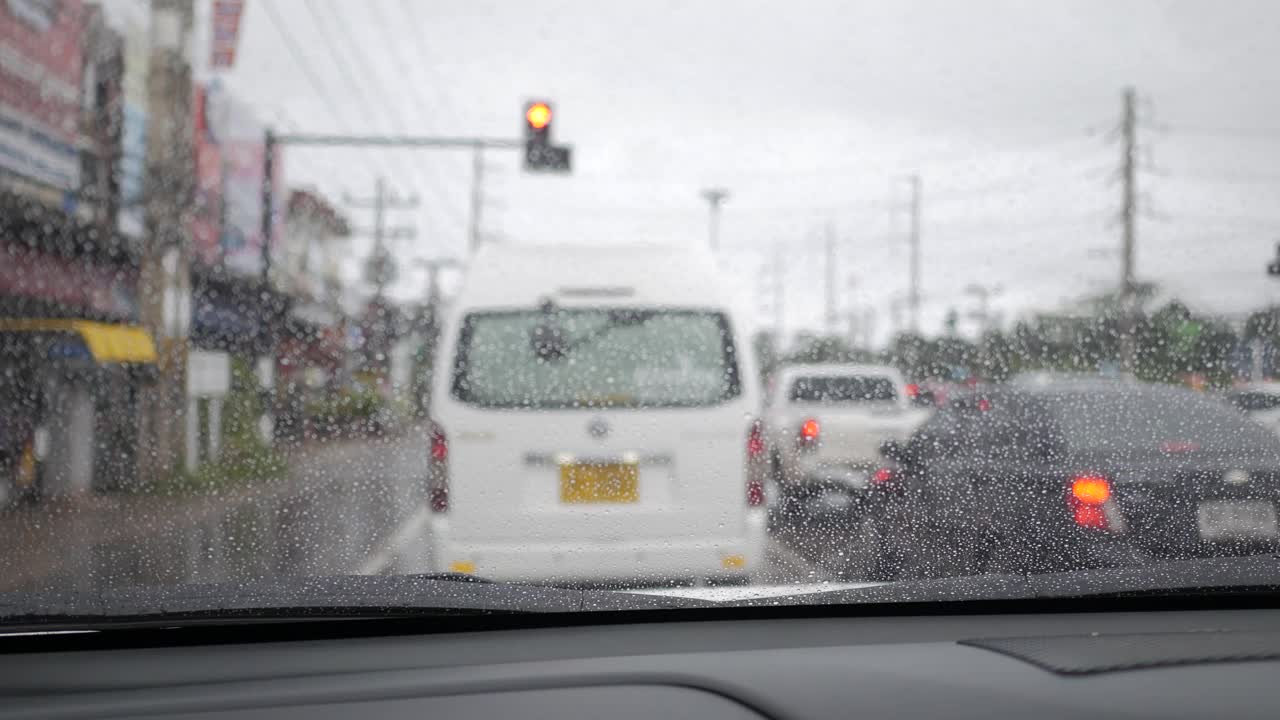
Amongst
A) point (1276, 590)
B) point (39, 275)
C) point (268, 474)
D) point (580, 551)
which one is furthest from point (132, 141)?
point (1276, 590)

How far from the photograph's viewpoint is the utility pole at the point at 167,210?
10.6 meters

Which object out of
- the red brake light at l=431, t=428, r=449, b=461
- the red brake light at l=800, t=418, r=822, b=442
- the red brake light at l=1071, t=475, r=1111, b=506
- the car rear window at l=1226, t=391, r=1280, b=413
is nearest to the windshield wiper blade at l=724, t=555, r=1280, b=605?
the red brake light at l=1071, t=475, r=1111, b=506

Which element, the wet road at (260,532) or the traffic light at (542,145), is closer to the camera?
the wet road at (260,532)

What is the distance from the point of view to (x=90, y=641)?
248 cm

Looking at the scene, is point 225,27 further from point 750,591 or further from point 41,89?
point 750,591

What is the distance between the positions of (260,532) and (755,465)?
9.24ft

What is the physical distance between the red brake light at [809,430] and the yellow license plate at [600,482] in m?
3.13

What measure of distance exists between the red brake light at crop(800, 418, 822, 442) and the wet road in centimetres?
261

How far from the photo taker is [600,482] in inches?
193

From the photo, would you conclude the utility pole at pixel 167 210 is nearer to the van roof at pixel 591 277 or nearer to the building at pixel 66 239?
the building at pixel 66 239

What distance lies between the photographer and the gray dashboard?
227cm

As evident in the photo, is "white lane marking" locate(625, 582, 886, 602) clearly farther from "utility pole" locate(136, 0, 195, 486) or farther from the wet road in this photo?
"utility pole" locate(136, 0, 195, 486)

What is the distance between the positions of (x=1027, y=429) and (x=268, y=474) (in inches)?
Answer: 205

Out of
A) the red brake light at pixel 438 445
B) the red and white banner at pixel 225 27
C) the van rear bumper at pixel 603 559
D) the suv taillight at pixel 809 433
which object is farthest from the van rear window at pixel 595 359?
the red and white banner at pixel 225 27
